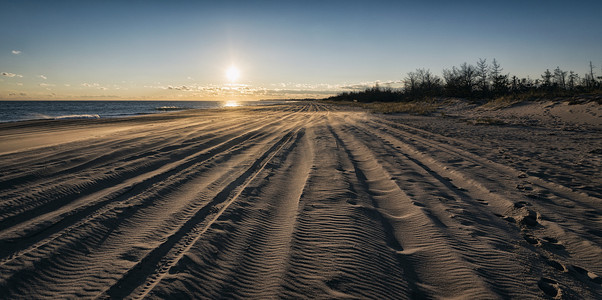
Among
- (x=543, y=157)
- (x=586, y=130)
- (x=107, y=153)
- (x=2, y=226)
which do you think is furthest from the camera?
(x=586, y=130)

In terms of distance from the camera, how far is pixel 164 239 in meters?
2.52

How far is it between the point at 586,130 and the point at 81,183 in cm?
1462

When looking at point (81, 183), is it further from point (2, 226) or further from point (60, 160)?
point (60, 160)

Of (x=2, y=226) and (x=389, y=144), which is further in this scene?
(x=389, y=144)

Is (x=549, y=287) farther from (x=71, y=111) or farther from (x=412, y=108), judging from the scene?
(x=71, y=111)

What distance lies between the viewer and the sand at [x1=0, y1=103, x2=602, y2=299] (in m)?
1.92

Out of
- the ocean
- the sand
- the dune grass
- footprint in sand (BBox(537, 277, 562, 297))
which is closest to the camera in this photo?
footprint in sand (BBox(537, 277, 562, 297))

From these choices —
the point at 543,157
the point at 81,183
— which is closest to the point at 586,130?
the point at 543,157

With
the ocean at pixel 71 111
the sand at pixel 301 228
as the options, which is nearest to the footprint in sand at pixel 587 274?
the sand at pixel 301 228

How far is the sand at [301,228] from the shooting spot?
6.31 feet

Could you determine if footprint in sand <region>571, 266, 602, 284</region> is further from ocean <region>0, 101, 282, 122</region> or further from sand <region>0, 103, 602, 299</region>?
ocean <region>0, 101, 282, 122</region>

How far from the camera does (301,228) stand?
276 centimetres

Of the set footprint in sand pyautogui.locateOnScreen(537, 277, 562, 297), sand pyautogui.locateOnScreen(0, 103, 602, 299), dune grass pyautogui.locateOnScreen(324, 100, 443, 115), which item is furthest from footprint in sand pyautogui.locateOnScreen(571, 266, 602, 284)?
dune grass pyautogui.locateOnScreen(324, 100, 443, 115)

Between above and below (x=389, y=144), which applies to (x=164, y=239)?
below
